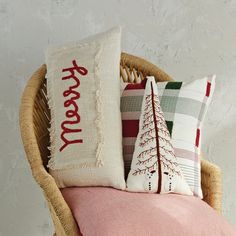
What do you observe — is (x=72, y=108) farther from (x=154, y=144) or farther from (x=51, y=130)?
(x=154, y=144)

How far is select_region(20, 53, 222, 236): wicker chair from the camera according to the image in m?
1.52

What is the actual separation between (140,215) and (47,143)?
546 millimetres

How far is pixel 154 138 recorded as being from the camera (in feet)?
5.60

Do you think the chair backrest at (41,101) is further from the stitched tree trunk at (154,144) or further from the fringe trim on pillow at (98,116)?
the stitched tree trunk at (154,144)

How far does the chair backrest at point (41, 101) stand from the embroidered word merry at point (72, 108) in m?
0.09

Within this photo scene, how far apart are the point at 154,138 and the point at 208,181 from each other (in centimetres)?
27

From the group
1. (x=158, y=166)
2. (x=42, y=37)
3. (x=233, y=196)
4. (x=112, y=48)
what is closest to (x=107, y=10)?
(x=42, y=37)

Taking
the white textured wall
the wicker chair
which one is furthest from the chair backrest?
the white textured wall

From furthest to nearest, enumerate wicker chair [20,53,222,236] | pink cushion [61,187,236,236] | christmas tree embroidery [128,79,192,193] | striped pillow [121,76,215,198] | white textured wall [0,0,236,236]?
white textured wall [0,0,236,236] → striped pillow [121,76,215,198] → christmas tree embroidery [128,79,192,193] → wicker chair [20,53,222,236] → pink cushion [61,187,236,236]

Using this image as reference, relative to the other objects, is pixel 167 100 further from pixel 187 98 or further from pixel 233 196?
pixel 233 196

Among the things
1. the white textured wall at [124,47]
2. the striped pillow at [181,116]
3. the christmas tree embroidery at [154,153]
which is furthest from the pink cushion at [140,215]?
the white textured wall at [124,47]

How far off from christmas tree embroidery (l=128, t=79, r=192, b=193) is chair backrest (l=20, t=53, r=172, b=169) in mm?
280

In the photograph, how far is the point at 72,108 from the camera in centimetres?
174

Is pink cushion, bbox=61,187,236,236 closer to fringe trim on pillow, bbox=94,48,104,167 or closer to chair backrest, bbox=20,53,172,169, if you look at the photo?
fringe trim on pillow, bbox=94,48,104,167
